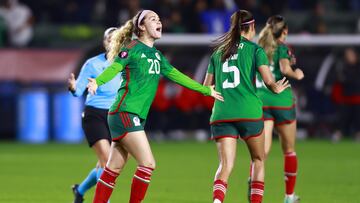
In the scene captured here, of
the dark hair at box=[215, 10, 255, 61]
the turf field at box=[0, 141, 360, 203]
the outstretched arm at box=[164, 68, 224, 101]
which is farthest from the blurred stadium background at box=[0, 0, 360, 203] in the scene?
the outstretched arm at box=[164, 68, 224, 101]

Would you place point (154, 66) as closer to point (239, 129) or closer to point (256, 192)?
point (239, 129)

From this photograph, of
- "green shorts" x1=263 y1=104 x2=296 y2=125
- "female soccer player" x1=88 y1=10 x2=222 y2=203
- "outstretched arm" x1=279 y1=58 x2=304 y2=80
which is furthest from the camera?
"green shorts" x1=263 y1=104 x2=296 y2=125

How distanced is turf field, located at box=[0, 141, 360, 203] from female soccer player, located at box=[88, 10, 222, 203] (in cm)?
273

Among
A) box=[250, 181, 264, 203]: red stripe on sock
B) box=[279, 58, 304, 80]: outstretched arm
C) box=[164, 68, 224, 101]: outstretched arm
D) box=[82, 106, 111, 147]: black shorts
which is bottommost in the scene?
box=[250, 181, 264, 203]: red stripe on sock

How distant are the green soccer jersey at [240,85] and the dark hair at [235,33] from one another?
64 millimetres

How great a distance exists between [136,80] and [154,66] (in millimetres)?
264

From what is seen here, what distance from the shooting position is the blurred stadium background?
28.7 m

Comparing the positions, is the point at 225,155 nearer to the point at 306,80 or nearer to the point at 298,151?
the point at 298,151

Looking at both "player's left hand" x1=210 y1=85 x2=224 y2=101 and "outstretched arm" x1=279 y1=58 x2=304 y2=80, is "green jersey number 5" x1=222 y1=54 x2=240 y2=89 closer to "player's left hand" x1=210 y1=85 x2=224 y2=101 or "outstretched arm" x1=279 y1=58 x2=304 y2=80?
"player's left hand" x1=210 y1=85 x2=224 y2=101

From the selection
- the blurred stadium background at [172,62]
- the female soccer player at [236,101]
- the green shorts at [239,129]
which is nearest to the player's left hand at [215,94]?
the female soccer player at [236,101]

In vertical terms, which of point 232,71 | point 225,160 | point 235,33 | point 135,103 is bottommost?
point 225,160

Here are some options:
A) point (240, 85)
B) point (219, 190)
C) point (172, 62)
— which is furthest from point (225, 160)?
point (172, 62)

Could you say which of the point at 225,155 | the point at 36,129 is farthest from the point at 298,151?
the point at 225,155

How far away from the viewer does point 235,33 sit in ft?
43.5
